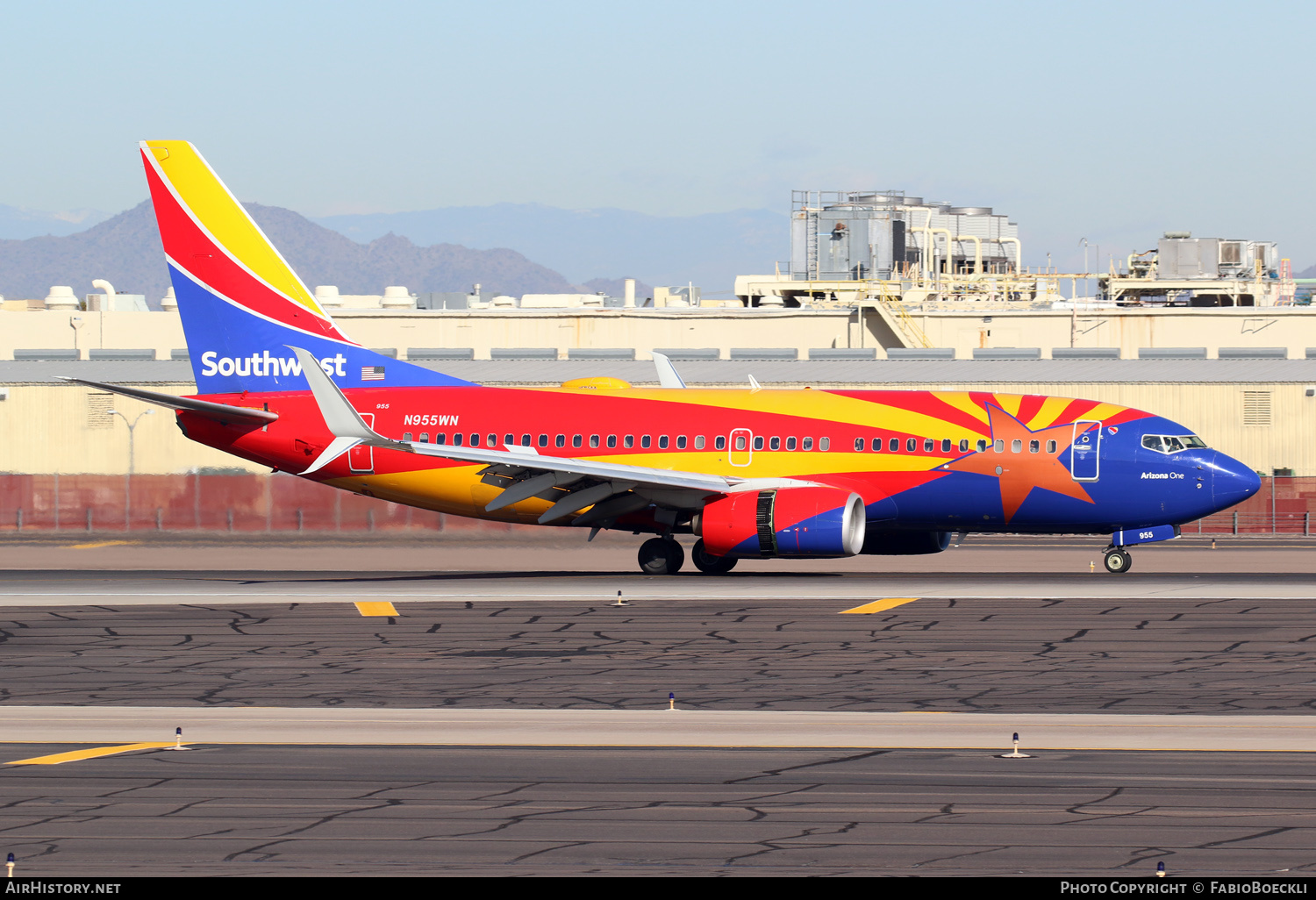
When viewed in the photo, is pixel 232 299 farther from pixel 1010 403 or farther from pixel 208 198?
pixel 1010 403

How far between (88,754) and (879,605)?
17.3 meters

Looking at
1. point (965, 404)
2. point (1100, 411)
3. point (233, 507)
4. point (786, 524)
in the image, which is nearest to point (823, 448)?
point (786, 524)

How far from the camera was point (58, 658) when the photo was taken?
2483 cm

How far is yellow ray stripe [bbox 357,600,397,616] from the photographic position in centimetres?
3031

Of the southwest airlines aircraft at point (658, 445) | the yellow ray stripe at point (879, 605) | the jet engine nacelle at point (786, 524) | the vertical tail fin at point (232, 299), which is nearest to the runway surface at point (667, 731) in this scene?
the yellow ray stripe at point (879, 605)

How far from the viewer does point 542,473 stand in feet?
120

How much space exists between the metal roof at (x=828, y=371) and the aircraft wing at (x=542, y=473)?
1114 inches

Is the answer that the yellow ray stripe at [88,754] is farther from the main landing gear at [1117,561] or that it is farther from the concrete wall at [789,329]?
the concrete wall at [789,329]

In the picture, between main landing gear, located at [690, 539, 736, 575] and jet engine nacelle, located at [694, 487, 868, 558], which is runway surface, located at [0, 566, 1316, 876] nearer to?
jet engine nacelle, located at [694, 487, 868, 558]

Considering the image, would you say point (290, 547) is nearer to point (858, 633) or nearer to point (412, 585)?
point (412, 585)

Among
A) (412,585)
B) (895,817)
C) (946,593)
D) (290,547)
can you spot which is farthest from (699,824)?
(290,547)

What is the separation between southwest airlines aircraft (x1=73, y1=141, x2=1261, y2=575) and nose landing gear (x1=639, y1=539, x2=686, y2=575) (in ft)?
0.16

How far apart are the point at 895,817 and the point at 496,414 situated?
84.4ft

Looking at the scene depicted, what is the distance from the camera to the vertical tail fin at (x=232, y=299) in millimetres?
40125
